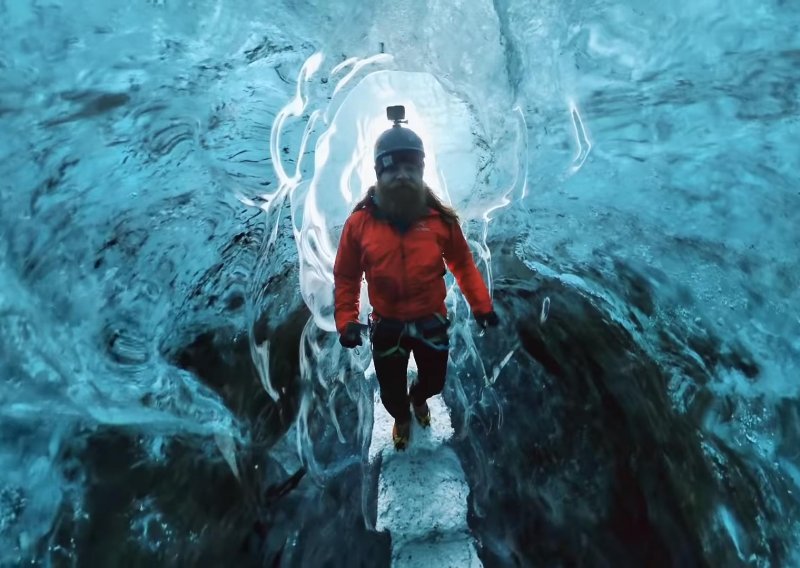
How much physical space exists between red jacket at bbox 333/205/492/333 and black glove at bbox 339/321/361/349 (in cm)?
4

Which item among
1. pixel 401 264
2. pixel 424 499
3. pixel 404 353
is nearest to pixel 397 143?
pixel 401 264

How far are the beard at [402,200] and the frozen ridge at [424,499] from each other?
139cm

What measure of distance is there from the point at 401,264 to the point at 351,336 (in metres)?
0.44

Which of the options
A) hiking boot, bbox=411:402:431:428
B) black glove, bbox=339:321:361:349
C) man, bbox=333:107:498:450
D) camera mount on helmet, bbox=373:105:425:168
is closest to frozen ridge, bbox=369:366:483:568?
hiking boot, bbox=411:402:431:428

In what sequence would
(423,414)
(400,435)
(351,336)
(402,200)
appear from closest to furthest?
(402,200) < (351,336) < (400,435) < (423,414)

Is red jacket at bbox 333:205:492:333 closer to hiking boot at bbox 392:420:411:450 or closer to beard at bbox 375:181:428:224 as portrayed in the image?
beard at bbox 375:181:428:224

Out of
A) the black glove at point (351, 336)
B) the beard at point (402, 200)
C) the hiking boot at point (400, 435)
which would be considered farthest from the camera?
the hiking boot at point (400, 435)

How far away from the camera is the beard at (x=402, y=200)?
93.5 inches

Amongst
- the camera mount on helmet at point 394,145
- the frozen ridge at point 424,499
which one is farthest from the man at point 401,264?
the frozen ridge at point 424,499

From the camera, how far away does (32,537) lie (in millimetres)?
2211

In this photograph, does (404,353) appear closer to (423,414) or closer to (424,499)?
(423,414)

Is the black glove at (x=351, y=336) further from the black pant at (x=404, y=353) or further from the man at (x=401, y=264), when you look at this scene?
the black pant at (x=404, y=353)

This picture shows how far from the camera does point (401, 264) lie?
246 centimetres

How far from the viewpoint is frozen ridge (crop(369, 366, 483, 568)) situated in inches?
98.1
